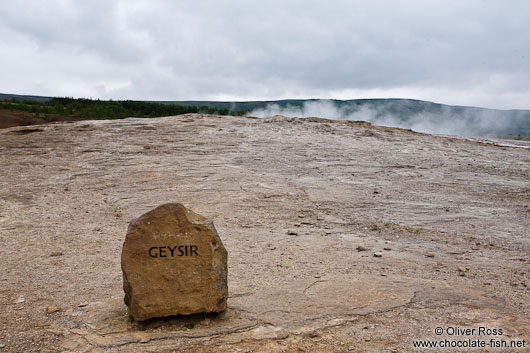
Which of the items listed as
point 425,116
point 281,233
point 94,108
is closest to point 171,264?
point 281,233

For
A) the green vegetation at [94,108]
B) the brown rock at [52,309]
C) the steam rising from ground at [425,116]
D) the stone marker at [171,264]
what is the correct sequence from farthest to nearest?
the steam rising from ground at [425,116] < the green vegetation at [94,108] < the brown rock at [52,309] < the stone marker at [171,264]

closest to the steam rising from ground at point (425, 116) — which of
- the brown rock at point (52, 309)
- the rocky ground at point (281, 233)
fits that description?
the rocky ground at point (281, 233)

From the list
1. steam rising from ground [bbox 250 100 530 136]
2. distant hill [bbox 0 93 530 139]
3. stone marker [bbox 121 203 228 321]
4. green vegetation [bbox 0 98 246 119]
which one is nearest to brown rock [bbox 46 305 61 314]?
stone marker [bbox 121 203 228 321]

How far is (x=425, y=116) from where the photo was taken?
31.1m

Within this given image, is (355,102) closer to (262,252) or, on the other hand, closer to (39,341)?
(262,252)

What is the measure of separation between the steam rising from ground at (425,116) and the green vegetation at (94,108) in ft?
16.6

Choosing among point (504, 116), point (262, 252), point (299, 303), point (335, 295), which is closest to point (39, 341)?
point (299, 303)

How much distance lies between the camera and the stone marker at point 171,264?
3.59m

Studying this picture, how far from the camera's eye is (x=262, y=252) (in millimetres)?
5695

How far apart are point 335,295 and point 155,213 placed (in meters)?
1.85

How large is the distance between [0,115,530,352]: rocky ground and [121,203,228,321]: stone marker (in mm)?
170

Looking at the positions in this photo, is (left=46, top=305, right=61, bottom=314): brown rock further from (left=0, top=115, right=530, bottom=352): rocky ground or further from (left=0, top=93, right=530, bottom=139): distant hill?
(left=0, top=93, right=530, bottom=139): distant hill

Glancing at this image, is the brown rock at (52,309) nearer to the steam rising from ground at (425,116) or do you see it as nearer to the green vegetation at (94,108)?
the green vegetation at (94,108)

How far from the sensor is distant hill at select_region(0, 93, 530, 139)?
26328 mm
